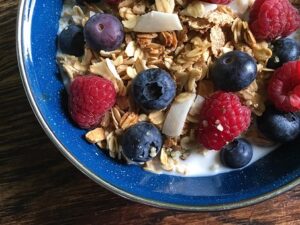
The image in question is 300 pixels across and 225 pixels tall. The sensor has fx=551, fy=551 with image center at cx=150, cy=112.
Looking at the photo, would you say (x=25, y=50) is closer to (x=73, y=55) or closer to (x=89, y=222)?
(x=73, y=55)

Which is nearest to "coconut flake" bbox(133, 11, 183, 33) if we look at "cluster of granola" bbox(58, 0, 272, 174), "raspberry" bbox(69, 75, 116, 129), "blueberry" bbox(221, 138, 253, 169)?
"cluster of granola" bbox(58, 0, 272, 174)

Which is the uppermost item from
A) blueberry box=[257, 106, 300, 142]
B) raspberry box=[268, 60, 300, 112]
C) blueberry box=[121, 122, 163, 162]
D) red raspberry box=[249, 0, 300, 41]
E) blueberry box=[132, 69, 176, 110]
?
red raspberry box=[249, 0, 300, 41]

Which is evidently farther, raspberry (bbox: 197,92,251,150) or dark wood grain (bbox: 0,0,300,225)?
dark wood grain (bbox: 0,0,300,225)

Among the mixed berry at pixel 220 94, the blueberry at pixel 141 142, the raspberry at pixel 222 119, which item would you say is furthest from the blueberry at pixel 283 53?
the blueberry at pixel 141 142

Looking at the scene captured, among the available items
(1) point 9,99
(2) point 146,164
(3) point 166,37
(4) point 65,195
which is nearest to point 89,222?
(4) point 65,195

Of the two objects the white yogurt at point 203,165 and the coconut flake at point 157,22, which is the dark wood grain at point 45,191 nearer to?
the white yogurt at point 203,165

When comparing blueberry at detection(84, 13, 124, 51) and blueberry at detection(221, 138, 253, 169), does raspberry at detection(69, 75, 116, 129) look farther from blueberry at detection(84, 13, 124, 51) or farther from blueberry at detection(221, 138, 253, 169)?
blueberry at detection(221, 138, 253, 169)
